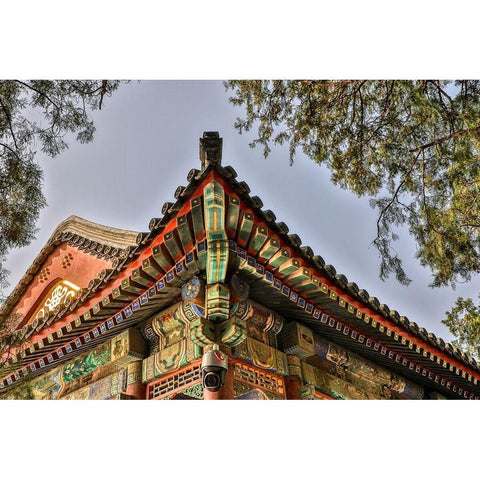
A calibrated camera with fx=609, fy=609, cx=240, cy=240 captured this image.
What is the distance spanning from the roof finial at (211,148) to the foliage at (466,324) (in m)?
3.01

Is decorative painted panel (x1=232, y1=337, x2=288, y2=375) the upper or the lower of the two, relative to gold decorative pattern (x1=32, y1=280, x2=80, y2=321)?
lower

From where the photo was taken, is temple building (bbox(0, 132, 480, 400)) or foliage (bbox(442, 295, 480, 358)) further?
foliage (bbox(442, 295, 480, 358))

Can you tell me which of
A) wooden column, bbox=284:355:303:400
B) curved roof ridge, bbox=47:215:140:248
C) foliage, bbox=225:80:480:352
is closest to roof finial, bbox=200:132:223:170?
foliage, bbox=225:80:480:352

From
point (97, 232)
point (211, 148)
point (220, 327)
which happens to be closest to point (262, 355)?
point (220, 327)

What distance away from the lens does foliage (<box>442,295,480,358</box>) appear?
6.02 m

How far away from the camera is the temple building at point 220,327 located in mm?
4504

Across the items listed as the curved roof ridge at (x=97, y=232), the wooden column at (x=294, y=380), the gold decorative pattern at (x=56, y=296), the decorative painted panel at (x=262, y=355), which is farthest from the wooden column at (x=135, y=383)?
the gold decorative pattern at (x=56, y=296)

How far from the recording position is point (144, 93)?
5.39 meters

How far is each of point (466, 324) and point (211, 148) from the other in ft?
12.1

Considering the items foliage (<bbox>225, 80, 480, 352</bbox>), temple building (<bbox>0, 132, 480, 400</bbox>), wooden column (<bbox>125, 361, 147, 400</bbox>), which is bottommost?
→ wooden column (<bbox>125, 361, 147, 400</bbox>)

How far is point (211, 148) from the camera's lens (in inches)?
173

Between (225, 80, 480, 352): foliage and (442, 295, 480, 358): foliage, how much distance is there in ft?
1.57

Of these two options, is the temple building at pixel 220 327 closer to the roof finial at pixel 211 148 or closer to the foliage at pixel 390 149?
the roof finial at pixel 211 148

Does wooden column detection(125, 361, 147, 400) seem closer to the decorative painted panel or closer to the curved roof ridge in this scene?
the decorative painted panel
